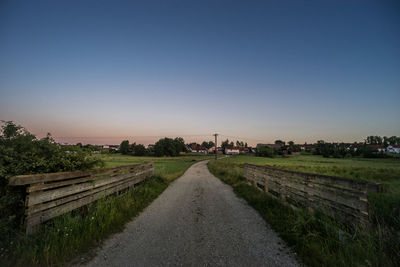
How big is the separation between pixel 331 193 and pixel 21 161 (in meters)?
6.67

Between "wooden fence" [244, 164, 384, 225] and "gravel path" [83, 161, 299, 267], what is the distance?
142cm

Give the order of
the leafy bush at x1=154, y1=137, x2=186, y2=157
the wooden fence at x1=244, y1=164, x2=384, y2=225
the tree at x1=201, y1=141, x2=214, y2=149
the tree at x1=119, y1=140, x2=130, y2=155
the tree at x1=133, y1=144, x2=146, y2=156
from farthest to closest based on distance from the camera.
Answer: the tree at x1=201, y1=141, x2=214, y2=149 < the tree at x1=119, y1=140, x2=130, y2=155 < the tree at x1=133, y1=144, x2=146, y2=156 < the leafy bush at x1=154, y1=137, x2=186, y2=157 < the wooden fence at x1=244, y1=164, x2=384, y2=225

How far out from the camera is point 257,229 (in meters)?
3.92

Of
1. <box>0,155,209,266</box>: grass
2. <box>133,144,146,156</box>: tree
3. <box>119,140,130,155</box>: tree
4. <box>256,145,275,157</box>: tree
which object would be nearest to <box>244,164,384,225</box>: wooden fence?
<box>0,155,209,266</box>: grass

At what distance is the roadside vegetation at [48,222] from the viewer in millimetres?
2535

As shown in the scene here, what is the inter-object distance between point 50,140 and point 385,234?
7.25 metres

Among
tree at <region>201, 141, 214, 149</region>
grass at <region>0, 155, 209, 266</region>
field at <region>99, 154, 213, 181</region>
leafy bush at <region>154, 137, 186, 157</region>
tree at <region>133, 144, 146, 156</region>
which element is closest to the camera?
grass at <region>0, 155, 209, 266</region>

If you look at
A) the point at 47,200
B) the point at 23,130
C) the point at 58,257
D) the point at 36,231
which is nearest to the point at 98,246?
the point at 58,257

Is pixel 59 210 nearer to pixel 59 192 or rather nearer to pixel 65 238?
pixel 59 192

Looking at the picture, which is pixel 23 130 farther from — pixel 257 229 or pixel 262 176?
pixel 262 176

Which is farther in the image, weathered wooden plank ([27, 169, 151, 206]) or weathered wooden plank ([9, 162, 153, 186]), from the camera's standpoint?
weathered wooden plank ([27, 169, 151, 206])

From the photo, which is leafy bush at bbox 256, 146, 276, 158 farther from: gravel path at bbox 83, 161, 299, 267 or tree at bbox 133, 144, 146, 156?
gravel path at bbox 83, 161, 299, 267

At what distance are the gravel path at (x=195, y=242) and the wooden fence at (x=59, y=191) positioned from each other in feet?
4.23

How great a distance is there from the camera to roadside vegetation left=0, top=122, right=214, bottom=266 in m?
2.54
